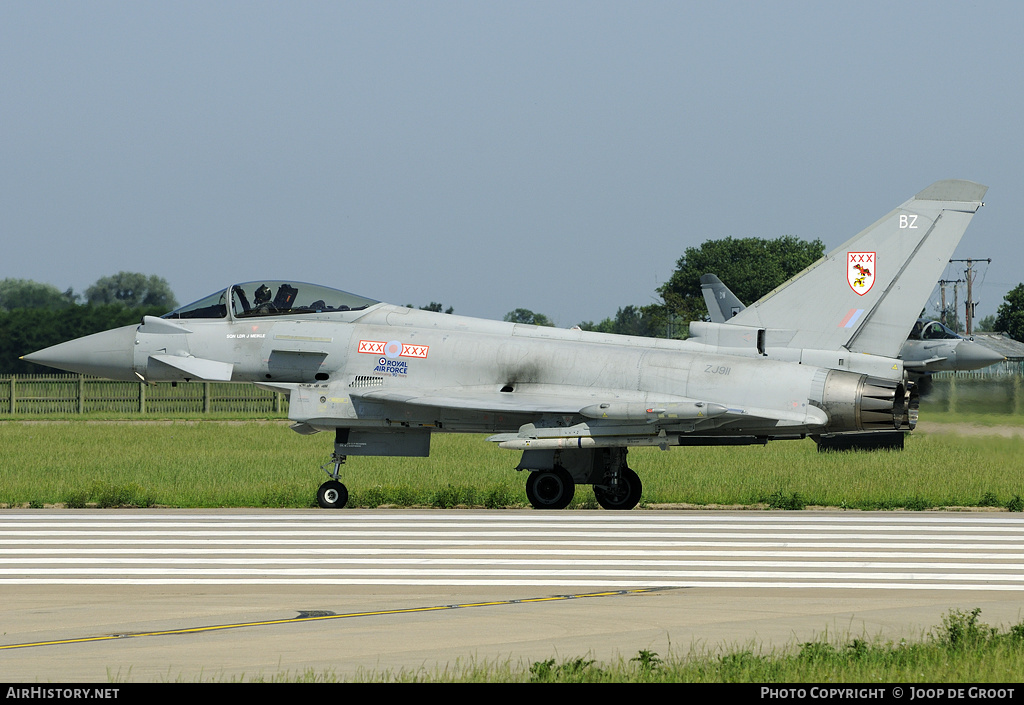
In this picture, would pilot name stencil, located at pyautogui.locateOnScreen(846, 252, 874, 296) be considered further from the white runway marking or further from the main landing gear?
the main landing gear

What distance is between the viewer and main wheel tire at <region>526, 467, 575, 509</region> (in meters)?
16.9

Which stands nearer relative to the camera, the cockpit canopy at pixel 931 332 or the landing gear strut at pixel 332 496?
the landing gear strut at pixel 332 496

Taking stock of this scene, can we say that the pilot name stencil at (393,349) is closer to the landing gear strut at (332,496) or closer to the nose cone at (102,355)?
the landing gear strut at (332,496)

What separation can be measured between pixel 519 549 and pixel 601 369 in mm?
5128

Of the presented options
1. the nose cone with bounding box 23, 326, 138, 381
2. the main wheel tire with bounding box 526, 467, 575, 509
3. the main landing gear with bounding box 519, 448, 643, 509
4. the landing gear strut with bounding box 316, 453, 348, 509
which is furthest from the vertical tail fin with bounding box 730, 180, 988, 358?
the nose cone with bounding box 23, 326, 138, 381

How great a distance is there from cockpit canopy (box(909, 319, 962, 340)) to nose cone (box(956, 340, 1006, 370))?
0.57m

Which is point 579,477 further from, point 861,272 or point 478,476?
point 861,272

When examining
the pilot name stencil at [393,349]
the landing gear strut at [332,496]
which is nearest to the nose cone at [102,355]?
the pilot name stencil at [393,349]

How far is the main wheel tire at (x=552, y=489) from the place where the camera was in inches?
664

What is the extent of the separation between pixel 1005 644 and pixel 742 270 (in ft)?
275

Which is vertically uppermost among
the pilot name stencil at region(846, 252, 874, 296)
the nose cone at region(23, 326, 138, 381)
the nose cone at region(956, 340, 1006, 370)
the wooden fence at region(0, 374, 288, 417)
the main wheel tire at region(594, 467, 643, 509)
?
the pilot name stencil at region(846, 252, 874, 296)

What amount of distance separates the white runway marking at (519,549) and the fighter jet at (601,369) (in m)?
1.16

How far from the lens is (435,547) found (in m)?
12.3

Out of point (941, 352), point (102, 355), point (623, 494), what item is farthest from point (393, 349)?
point (941, 352)
